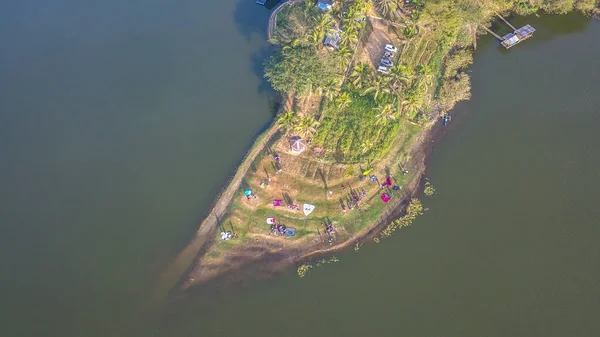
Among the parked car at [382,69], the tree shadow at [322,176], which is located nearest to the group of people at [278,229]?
the tree shadow at [322,176]

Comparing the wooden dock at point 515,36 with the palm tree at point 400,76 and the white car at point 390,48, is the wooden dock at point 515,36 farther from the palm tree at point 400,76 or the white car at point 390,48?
the palm tree at point 400,76

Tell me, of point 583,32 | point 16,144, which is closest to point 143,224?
point 16,144

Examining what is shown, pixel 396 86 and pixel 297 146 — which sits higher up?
pixel 396 86

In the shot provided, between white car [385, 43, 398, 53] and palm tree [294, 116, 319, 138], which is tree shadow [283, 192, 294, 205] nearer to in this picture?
palm tree [294, 116, 319, 138]

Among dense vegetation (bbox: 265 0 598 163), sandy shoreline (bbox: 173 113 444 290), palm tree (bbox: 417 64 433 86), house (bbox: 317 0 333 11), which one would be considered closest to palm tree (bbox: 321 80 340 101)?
dense vegetation (bbox: 265 0 598 163)

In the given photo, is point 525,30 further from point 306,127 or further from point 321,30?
point 306,127

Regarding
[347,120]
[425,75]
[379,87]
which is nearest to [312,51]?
[379,87]
